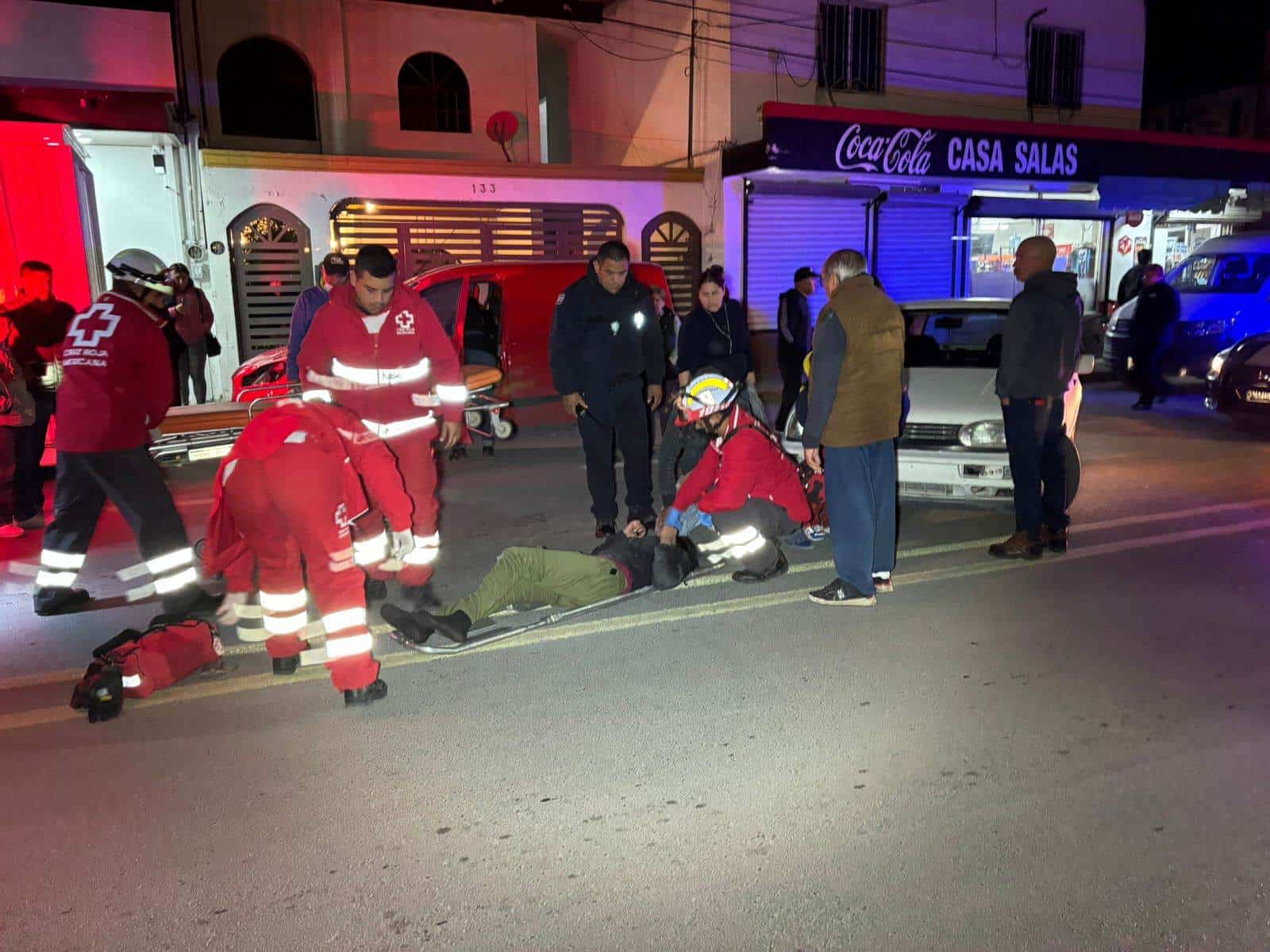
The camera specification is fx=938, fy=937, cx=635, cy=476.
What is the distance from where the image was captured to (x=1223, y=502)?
743cm

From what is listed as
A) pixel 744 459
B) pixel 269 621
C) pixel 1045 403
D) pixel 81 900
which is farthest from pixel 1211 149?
pixel 81 900

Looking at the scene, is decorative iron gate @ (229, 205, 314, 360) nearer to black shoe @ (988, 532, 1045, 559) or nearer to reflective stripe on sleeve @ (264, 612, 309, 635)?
reflective stripe on sleeve @ (264, 612, 309, 635)

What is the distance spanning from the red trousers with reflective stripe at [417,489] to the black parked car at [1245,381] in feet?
30.5

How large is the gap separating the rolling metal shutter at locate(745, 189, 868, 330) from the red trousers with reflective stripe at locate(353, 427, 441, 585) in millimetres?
12059

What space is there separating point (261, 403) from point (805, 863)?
20.7 ft

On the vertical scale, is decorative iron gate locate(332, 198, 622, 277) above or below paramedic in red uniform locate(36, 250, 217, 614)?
above

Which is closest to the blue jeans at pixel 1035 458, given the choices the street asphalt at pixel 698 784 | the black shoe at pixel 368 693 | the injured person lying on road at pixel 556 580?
the street asphalt at pixel 698 784

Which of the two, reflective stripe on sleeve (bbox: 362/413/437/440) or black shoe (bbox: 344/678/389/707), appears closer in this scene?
black shoe (bbox: 344/678/389/707)

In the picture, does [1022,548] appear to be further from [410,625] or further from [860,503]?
[410,625]

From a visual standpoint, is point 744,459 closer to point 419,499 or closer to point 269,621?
point 419,499

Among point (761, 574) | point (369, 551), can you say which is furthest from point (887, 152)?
point (369, 551)

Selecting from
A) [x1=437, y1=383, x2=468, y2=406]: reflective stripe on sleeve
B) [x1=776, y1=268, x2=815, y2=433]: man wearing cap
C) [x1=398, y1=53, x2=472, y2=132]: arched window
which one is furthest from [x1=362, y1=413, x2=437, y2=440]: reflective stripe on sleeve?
[x1=398, y1=53, x2=472, y2=132]: arched window

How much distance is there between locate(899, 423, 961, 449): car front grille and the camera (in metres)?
6.67

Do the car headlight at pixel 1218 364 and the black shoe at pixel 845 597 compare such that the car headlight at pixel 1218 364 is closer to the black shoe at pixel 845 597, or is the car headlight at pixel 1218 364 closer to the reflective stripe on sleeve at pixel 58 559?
the black shoe at pixel 845 597
